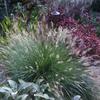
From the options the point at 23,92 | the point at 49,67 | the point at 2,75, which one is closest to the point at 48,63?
the point at 49,67

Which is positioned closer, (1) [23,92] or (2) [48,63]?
(1) [23,92]

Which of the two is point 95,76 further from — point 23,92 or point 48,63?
point 23,92

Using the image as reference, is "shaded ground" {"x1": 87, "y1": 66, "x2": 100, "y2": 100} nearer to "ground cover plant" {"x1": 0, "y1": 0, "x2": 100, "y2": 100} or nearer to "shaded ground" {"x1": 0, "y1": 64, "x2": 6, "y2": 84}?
"ground cover plant" {"x1": 0, "y1": 0, "x2": 100, "y2": 100}

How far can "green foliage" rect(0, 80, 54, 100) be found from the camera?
3.30 metres

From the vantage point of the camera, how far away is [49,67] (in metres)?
4.11

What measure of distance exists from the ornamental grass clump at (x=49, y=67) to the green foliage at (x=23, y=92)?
1.15 ft

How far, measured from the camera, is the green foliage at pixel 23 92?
330 centimetres

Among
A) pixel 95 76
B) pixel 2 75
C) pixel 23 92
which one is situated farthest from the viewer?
pixel 95 76

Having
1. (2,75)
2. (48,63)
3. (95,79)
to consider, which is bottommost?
(95,79)

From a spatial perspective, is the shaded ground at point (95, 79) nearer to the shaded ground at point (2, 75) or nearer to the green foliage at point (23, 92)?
the green foliage at point (23, 92)

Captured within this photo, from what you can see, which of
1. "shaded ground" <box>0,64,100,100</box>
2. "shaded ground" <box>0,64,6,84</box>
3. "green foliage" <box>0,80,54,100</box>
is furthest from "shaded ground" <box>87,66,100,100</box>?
"shaded ground" <box>0,64,6,84</box>

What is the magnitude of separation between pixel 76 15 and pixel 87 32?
6.41 feet

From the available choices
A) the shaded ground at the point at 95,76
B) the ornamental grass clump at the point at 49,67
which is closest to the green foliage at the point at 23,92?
the ornamental grass clump at the point at 49,67

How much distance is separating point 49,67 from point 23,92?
0.70 meters
